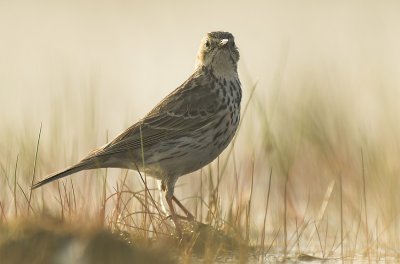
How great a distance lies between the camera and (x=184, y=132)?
8.77 m

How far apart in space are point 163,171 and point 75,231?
95.0 inches

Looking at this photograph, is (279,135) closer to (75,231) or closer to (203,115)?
(203,115)

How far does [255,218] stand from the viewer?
365 inches

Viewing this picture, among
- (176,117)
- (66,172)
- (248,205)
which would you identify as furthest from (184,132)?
(248,205)

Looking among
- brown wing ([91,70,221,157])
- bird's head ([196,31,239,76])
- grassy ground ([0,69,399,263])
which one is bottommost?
grassy ground ([0,69,399,263])

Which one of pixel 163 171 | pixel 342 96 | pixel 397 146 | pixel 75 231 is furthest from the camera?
pixel 342 96

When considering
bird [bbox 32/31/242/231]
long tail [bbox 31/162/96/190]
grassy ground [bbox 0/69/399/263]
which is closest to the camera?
grassy ground [bbox 0/69/399/263]

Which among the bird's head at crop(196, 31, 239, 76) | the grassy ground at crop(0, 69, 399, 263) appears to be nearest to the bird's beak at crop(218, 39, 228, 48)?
the bird's head at crop(196, 31, 239, 76)

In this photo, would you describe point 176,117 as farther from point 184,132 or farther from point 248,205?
point 248,205

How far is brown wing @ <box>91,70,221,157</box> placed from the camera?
28.7ft

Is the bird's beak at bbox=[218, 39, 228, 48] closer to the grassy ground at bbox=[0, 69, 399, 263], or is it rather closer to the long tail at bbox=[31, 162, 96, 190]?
the grassy ground at bbox=[0, 69, 399, 263]

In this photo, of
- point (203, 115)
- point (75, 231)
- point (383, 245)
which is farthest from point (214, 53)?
point (75, 231)

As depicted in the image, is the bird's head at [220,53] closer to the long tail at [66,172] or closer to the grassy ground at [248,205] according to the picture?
the grassy ground at [248,205]

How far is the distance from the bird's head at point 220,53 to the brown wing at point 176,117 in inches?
5.9
